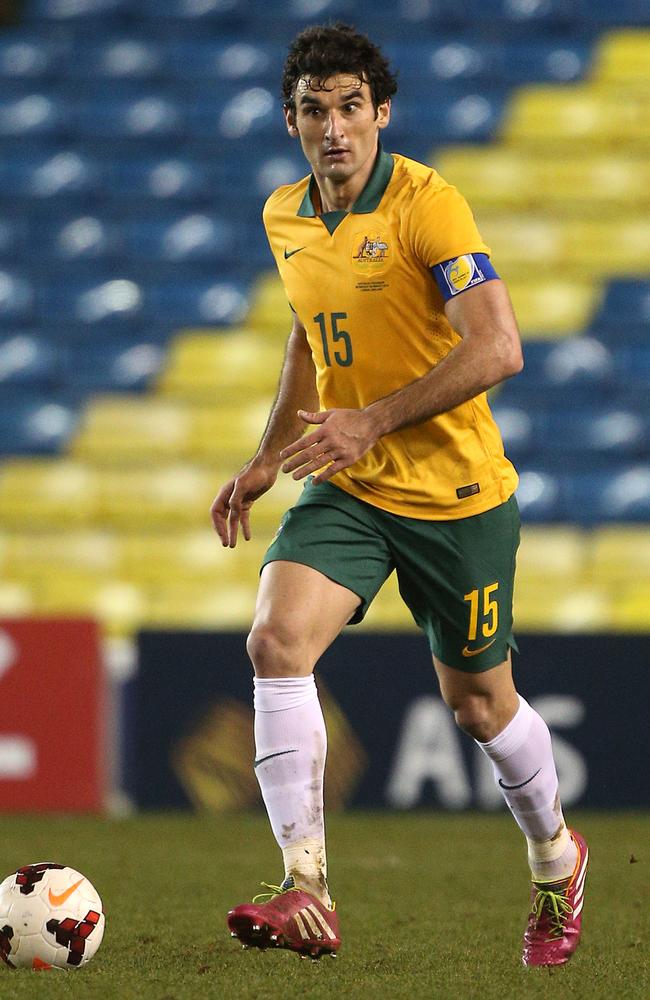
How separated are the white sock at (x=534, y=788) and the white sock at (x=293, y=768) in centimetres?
44

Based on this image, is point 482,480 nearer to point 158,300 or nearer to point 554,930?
point 554,930

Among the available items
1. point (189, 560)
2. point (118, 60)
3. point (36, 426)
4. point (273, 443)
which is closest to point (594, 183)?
point (118, 60)

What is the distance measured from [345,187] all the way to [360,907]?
71.3 inches

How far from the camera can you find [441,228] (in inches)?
119

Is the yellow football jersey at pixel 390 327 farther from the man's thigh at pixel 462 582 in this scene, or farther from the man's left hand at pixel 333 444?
the man's left hand at pixel 333 444

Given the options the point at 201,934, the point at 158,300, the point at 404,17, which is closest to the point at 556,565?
the point at 158,300

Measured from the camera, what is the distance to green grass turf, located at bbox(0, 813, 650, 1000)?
110 inches

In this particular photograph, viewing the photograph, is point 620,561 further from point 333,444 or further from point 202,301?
point 333,444

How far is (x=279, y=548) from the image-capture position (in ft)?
10.2

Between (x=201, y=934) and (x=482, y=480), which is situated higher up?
(x=482, y=480)

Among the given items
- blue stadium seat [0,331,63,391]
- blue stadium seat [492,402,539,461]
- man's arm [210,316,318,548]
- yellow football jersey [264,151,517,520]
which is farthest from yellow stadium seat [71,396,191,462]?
yellow football jersey [264,151,517,520]

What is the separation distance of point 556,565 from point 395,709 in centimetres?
186

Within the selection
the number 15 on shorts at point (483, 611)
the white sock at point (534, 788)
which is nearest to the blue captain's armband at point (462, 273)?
the number 15 on shorts at point (483, 611)

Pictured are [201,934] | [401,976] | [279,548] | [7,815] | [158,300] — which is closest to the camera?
[401,976]
